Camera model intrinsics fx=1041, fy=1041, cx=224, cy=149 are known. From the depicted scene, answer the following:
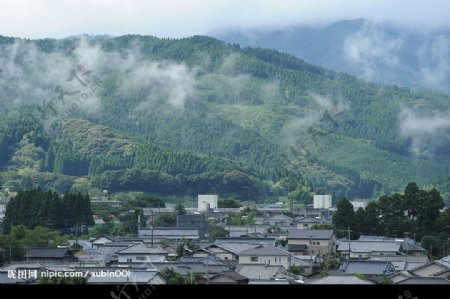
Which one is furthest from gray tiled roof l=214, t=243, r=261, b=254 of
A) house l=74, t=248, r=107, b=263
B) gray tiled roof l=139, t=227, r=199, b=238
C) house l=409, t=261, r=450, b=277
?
house l=409, t=261, r=450, b=277

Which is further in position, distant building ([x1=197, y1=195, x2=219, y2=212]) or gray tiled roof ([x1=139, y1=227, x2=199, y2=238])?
distant building ([x1=197, y1=195, x2=219, y2=212])

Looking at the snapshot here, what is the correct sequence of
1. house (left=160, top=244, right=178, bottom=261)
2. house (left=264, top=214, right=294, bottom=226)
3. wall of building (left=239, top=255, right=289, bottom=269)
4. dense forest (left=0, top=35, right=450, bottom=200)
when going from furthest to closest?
1. dense forest (left=0, top=35, right=450, bottom=200)
2. house (left=264, top=214, right=294, bottom=226)
3. house (left=160, top=244, right=178, bottom=261)
4. wall of building (left=239, top=255, right=289, bottom=269)

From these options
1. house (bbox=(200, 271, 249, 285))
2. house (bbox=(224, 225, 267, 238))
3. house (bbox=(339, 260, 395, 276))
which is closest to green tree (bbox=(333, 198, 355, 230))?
house (bbox=(224, 225, 267, 238))

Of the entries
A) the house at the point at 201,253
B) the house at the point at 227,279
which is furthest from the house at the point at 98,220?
the house at the point at 227,279

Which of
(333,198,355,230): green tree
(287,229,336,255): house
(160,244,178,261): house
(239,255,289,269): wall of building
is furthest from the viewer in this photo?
(333,198,355,230): green tree

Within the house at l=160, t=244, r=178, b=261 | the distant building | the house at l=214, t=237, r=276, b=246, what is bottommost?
the house at l=160, t=244, r=178, b=261

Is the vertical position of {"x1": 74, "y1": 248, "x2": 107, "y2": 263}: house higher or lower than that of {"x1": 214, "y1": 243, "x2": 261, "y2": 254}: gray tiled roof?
lower

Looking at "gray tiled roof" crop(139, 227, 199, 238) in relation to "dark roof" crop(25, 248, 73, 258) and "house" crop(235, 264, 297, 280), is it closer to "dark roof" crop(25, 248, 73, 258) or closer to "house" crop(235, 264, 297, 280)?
"dark roof" crop(25, 248, 73, 258)

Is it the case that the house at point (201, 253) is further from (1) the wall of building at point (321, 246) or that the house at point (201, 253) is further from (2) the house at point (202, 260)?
(1) the wall of building at point (321, 246)
